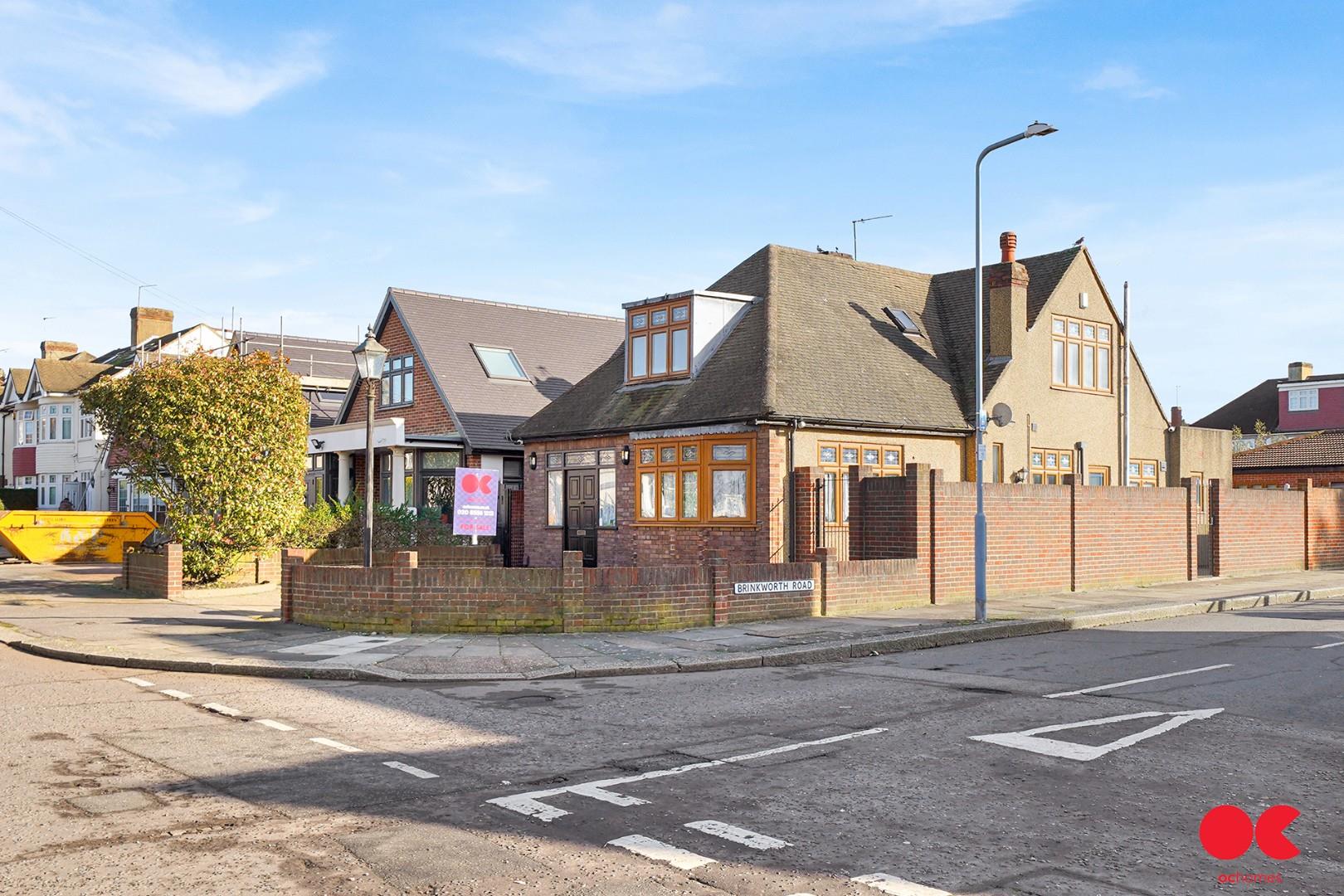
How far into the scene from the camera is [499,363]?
33.5 m

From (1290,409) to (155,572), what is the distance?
187 ft

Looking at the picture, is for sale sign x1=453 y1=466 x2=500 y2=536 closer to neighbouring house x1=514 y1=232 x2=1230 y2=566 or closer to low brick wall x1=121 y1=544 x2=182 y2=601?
neighbouring house x1=514 y1=232 x2=1230 y2=566

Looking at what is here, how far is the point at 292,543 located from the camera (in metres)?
24.1

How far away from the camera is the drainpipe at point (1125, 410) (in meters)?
28.4

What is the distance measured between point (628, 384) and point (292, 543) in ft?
26.4

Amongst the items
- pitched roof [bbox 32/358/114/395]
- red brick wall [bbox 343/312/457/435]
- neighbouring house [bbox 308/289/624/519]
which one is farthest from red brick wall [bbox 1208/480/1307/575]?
pitched roof [bbox 32/358/114/395]

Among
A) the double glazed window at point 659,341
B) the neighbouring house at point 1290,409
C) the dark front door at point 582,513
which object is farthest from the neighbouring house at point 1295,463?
the dark front door at point 582,513

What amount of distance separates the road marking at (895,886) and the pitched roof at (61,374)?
54.3 metres

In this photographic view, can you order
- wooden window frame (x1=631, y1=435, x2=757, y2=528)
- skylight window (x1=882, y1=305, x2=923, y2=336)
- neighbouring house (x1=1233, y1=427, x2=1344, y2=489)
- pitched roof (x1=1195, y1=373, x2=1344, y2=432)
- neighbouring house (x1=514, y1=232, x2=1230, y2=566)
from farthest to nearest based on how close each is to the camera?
1. pitched roof (x1=1195, y1=373, x2=1344, y2=432)
2. neighbouring house (x1=1233, y1=427, x2=1344, y2=489)
3. skylight window (x1=882, y1=305, x2=923, y2=336)
4. neighbouring house (x1=514, y1=232, x2=1230, y2=566)
5. wooden window frame (x1=631, y1=435, x2=757, y2=528)

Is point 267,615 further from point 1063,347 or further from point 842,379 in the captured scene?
point 1063,347

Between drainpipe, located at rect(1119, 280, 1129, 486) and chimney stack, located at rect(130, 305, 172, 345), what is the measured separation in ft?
153

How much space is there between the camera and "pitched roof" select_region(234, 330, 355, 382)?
154ft

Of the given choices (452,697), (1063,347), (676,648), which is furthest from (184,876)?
(1063,347)

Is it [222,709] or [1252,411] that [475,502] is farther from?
[1252,411]
